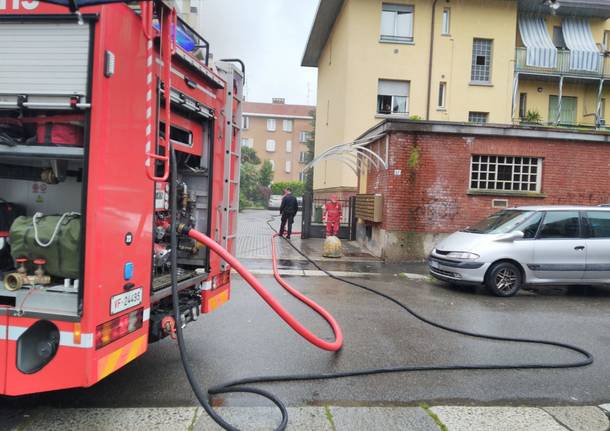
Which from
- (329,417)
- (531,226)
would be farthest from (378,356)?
(531,226)

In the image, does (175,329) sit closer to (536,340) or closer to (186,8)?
(186,8)

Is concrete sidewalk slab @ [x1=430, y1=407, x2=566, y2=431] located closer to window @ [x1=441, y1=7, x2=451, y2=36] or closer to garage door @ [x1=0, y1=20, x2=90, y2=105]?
garage door @ [x1=0, y1=20, x2=90, y2=105]

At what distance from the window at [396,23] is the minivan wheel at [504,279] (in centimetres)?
1563

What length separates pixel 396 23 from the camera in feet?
70.3

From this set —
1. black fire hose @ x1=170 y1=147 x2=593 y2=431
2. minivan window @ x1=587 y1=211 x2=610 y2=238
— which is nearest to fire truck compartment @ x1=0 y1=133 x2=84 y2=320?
black fire hose @ x1=170 y1=147 x2=593 y2=431

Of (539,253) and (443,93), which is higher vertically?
(443,93)

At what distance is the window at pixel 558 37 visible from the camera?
78.3 ft

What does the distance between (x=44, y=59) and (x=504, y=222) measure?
8.33 meters

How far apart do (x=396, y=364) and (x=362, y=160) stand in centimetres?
1142

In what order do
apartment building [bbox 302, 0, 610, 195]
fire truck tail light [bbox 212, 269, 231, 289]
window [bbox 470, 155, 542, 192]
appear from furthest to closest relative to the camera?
apartment building [bbox 302, 0, 610, 195] < window [bbox 470, 155, 542, 192] < fire truck tail light [bbox 212, 269, 231, 289]

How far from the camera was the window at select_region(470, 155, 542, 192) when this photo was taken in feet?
41.5

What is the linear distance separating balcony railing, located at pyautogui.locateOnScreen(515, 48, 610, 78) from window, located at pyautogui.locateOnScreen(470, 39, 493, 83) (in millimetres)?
1376

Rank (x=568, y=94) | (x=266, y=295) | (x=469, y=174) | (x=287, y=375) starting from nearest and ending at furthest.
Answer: (x=266, y=295)
(x=287, y=375)
(x=469, y=174)
(x=568, y=94)

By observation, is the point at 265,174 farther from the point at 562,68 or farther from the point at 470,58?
the point at 562,68
